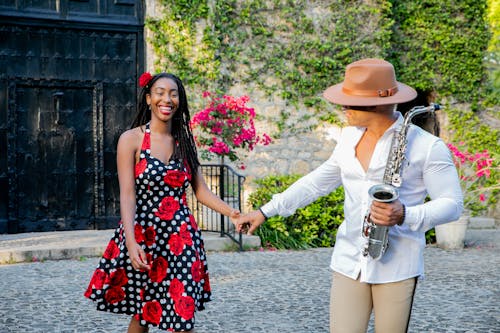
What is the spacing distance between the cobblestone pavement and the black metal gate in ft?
7.33

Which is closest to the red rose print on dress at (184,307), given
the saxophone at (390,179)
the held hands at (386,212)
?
the saxophone at (390,179)

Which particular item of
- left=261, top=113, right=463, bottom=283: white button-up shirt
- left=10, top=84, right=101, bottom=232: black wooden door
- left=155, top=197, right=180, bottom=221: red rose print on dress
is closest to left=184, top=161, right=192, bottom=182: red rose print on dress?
left=155, top=197, right=180, bottom=221: red rose print on dress

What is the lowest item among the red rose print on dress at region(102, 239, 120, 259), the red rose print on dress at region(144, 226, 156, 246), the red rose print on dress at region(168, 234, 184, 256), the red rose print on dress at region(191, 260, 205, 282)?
the red rose print on dress at region(191, 260, 205, 282)

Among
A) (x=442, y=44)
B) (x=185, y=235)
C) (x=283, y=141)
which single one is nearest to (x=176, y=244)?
(x=185, y=235)

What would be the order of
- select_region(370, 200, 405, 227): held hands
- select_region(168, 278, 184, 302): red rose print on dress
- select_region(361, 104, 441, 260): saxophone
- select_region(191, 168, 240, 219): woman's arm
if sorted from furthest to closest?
select_region(191, 168, 240, 219): woman's arm < select_region(168, 278, 184, 302): red rose print on dress < select_region(361, 104, 441, 260): saxophone < select_region(370, 200, 405, 227): held hands

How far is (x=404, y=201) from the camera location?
271 centimetres

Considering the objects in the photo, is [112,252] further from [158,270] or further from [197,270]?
[197,270]

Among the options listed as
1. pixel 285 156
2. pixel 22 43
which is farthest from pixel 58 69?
pixel 285 156

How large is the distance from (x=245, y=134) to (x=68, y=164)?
9.43 ft

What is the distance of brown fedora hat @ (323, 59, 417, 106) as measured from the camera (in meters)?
2.71

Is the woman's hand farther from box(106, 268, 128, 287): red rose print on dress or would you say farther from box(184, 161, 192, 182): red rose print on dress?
box(184, 161, 192, 182): red rose print on dress

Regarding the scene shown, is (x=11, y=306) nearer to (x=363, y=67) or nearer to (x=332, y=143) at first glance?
(x=363, y=67)

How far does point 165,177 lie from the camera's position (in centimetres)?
340

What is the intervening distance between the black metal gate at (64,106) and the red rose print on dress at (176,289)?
7.16m
